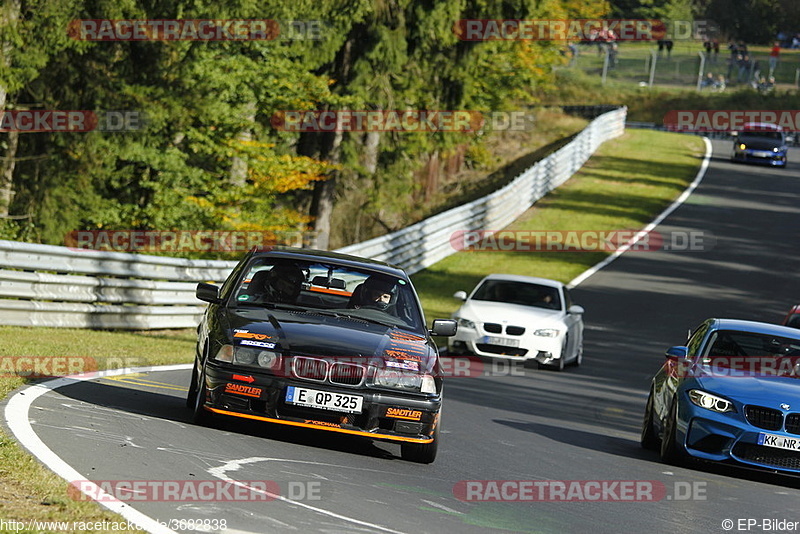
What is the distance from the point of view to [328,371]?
9172mm

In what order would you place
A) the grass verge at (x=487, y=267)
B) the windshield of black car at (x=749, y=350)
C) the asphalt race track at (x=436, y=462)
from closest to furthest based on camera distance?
the grass verge at (x=487, y=267) < the asphalt race track at (x=436, y=462) < the windshield of black car at (x=749, y=350)

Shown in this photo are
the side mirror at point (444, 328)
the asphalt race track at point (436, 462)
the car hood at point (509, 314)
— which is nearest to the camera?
the asphalt race track at point (436, 462)

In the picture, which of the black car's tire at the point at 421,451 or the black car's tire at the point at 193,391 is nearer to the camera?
the black car's tire at the point at 421,451

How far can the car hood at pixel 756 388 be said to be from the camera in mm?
10719

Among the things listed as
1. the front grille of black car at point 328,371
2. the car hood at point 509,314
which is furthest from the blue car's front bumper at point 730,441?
the car hood at point 509,314

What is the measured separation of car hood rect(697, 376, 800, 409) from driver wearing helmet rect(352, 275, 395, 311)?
2.83 metres

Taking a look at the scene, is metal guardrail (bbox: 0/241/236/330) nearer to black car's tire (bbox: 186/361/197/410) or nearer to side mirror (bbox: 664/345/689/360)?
black car's tire (bbox: 186/361/197/410)

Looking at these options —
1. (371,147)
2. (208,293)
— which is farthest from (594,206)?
(208,293)

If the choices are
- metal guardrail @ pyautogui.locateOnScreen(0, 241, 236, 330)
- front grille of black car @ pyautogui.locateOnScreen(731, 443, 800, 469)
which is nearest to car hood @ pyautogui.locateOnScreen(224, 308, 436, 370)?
front grille of black car @ pyautogui.locateOnScreen(731, 443, 800, 469)

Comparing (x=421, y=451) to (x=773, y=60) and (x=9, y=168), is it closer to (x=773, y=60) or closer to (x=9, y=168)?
(x=9, y=168)

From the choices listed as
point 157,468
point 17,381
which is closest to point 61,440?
point 157,468

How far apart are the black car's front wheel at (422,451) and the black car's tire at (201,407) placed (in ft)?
4.99

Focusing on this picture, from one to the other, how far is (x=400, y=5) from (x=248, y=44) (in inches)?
239

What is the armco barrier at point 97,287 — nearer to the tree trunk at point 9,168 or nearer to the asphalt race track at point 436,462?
the asphalt race track at point 436,462
